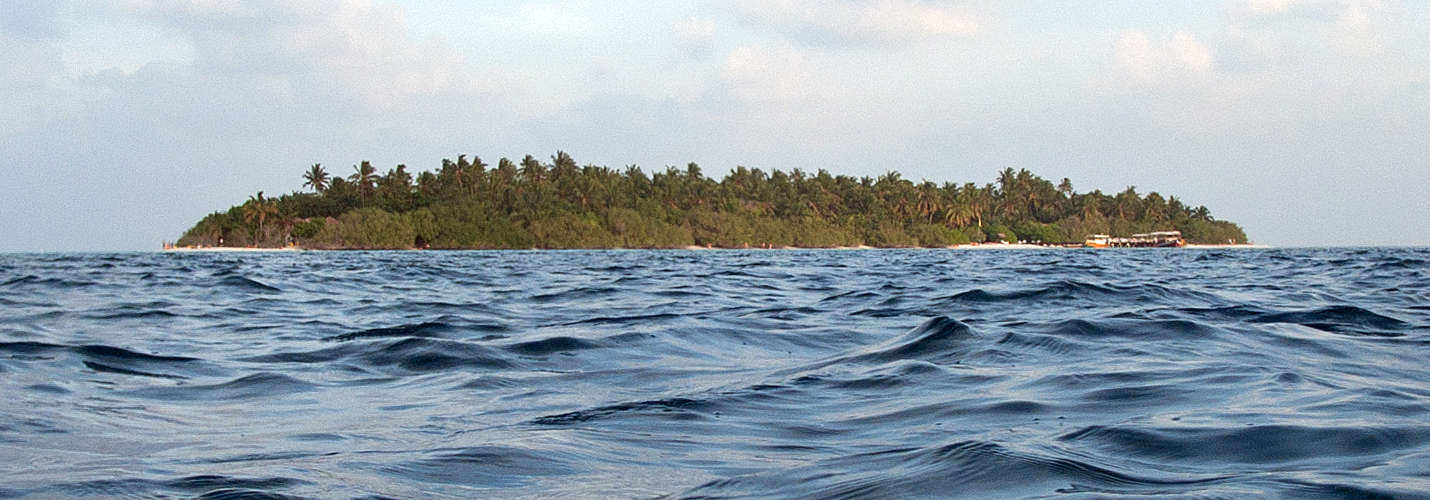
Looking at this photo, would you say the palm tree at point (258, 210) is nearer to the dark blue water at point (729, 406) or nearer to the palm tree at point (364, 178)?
the palm tree at point (364, 178)

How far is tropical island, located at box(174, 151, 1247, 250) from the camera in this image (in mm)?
125062

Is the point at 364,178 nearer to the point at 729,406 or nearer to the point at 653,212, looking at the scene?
the point at 653,212

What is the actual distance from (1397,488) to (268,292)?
17577mm

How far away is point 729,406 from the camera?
5.71 metres

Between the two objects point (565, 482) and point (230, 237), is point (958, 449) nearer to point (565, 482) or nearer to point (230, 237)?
point (565, 482)

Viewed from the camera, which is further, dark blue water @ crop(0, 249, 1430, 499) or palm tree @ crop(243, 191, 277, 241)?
palm tree @ crop(243, 191, 277, 241)

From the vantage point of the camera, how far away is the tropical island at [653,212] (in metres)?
125

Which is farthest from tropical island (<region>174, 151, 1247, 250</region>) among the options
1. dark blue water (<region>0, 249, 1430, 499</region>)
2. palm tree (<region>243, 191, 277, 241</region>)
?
dark blue water (<region>0, 249, 1430, 499</region>)

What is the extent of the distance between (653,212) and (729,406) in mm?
130101

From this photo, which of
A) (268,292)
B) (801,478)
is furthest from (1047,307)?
(268,292)

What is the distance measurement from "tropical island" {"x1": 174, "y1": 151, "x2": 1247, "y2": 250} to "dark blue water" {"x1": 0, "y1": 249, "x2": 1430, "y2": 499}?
115859mm

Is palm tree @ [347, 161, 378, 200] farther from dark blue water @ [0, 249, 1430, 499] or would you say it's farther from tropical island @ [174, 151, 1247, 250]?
dark blue water @ [0, 249, 1430, 499]

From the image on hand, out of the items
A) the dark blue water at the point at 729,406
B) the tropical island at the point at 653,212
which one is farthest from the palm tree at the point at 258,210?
the dark blue water at the point at 729,406

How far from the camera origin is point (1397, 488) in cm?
337
